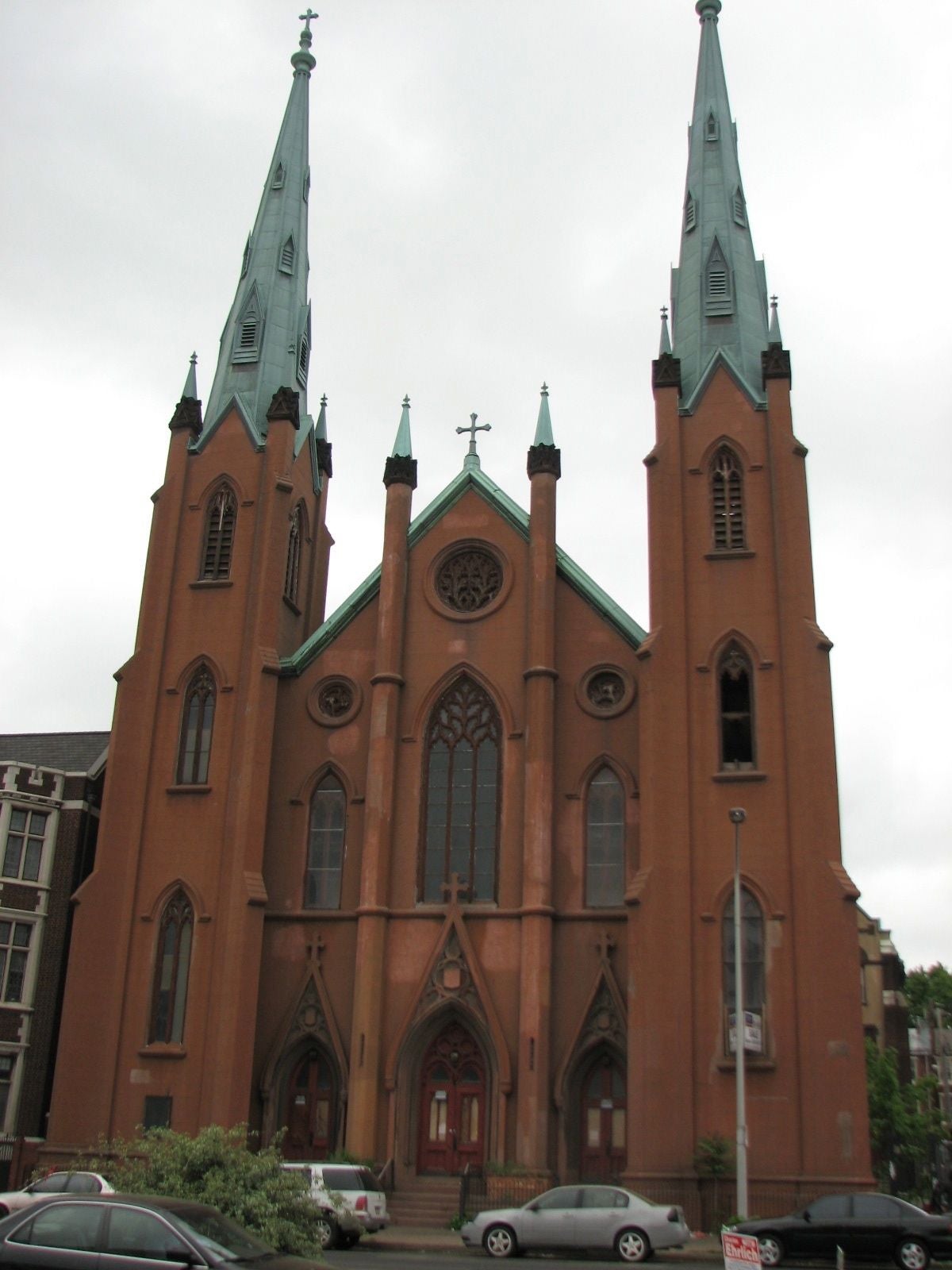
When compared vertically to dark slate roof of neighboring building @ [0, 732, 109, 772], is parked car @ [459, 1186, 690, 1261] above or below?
below

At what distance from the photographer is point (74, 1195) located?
12156mm

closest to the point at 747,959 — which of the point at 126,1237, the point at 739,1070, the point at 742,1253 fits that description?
the point at 739,1070

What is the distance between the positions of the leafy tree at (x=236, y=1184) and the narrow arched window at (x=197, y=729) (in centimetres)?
1679

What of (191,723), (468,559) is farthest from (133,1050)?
(468,559)

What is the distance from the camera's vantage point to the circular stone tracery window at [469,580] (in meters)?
33.6

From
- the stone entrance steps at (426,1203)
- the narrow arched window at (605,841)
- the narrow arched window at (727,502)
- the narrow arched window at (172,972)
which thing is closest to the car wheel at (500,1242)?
the stone entrance steps at (426,1203)

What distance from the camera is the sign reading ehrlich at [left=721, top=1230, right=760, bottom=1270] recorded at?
1249 centimetres

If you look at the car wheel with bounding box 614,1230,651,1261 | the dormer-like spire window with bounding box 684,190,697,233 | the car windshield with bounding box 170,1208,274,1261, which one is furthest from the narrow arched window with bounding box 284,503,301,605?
the car windshield with bounding box 170,1208,274,1261

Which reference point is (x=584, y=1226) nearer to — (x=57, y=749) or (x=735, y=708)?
(x=735, y=708)

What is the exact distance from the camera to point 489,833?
31.3 m

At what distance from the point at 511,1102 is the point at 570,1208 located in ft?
23.3

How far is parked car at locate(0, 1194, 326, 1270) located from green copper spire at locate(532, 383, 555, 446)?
24702mm

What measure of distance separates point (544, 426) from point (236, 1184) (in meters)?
23.4

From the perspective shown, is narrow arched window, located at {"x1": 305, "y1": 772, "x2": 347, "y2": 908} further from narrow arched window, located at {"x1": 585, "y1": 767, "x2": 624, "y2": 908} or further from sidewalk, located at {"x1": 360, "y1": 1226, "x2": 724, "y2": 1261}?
sidewalk, located at {"x1": 360, "y1": 1226, "x2": 724, "y2": 1261}
